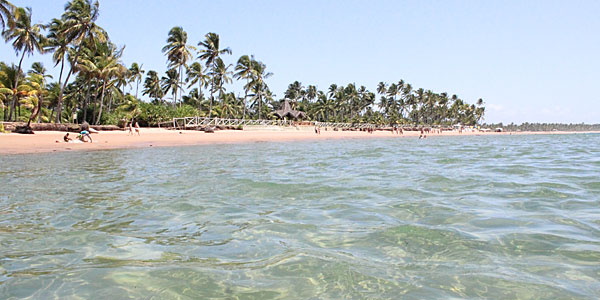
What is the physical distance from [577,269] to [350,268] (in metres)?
1.79

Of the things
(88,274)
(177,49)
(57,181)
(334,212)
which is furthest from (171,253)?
(177,49)

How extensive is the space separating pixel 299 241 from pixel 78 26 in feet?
106

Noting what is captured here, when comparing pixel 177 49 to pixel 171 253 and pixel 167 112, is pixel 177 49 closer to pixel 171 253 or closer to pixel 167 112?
pixel 167 112

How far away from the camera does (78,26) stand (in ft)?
96.1

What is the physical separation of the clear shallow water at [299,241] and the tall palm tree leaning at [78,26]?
26.7 metres

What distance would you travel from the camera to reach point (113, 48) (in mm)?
36500

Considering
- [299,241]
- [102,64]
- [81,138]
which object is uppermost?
[102,64]

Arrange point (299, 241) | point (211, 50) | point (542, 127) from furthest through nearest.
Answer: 1. point (542, 127)
2. point (211, 50)
3. point (299, 241)

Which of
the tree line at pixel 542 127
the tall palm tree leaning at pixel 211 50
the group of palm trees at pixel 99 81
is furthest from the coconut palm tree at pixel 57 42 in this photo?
the tree line at pixel 542 127

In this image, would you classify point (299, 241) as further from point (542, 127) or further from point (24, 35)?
point (542, 127)

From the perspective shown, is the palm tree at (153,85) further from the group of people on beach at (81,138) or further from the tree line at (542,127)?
the tree line at (542,127)

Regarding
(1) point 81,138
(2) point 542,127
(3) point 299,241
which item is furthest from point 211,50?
(2) point 542,127

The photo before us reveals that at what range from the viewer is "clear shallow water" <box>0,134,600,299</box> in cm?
270

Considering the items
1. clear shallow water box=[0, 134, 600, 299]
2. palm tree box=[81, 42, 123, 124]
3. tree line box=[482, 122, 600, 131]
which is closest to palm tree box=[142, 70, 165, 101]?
palm tree box=[81, 42, 123, 124]
